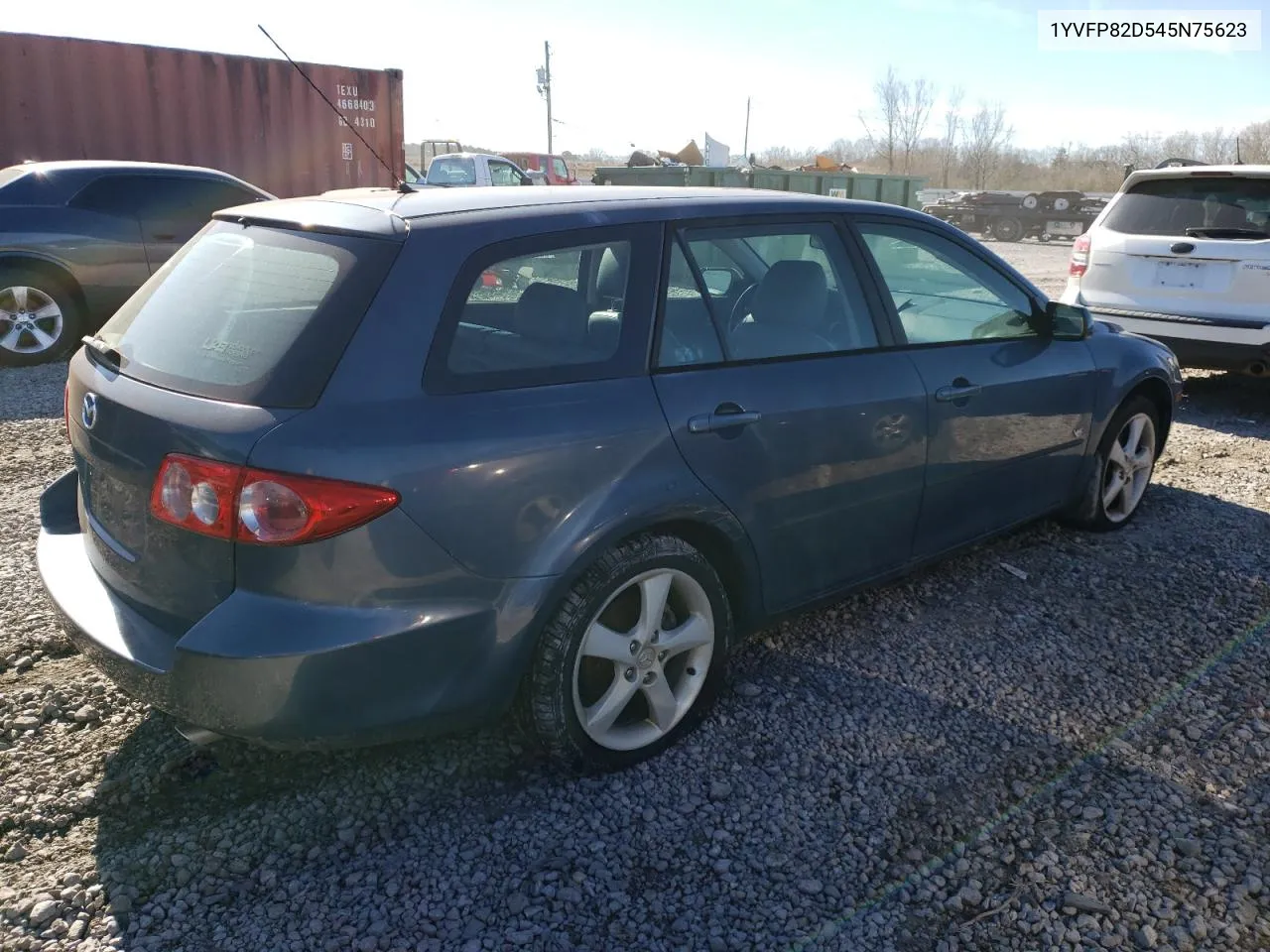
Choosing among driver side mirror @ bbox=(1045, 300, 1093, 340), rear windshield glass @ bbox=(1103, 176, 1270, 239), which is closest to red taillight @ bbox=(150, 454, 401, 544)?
driver side mirror @ bbox=(1045, 300, 1093, 340)

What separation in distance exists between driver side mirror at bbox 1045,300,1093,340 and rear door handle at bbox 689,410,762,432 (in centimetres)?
184

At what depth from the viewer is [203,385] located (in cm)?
241

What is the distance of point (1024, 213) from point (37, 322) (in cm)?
2588

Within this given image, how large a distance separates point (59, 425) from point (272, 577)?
193 inches

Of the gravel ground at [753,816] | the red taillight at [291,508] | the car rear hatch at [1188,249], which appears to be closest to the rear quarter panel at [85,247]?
the gravel ground at [753,816]

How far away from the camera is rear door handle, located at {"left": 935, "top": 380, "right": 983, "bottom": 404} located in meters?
3.53

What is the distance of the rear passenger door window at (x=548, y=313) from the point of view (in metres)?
2.48

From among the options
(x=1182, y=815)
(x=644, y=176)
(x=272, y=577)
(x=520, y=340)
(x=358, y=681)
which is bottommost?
(x=1182, y=815)

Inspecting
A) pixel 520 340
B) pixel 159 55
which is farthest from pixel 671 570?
pixel 159 55

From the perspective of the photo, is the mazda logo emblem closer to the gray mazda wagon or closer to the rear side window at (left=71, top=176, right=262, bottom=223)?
the gray mazda wagon

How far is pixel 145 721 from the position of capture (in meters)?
3.04

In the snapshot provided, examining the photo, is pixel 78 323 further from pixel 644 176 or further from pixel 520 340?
pixel 644 176

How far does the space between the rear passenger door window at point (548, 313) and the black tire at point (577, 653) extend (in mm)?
495

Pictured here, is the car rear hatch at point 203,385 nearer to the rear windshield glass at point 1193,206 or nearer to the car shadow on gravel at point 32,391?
the car shadow on gravel at point 32,391
